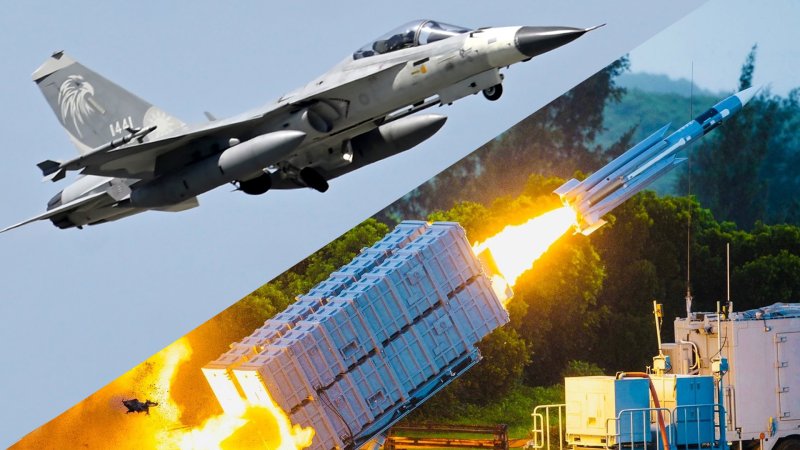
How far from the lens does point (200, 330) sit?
27.4m

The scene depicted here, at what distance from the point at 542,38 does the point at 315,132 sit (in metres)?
3.80

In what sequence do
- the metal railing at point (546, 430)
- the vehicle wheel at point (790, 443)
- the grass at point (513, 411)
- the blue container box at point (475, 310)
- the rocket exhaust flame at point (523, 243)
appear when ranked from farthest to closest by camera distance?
the grass at point (513, 411) < the vehicle wheel at point (790, 443) < the rocket exhaust flame at point (523, 243) < the metal railing at point (546, 430) < the blue container box at point (475, 310)

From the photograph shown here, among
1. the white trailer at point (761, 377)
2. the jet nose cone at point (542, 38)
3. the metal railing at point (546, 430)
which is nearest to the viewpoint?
the jet nose cone at point (542, 38)

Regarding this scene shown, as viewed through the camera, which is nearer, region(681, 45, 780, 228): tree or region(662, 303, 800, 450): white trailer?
region(662, 303, 800, 450): white trailer

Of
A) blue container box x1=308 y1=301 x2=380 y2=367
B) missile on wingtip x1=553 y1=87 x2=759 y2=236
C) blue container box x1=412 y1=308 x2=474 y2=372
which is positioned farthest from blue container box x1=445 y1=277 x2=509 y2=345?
missile on wingtip x1=553 y1=87 x2=759 y2=236

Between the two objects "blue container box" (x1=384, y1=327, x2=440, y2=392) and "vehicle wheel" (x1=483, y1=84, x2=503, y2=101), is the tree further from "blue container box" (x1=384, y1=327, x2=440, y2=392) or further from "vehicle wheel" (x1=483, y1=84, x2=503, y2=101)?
"vehicle wheel" (x1=483, y1=84, x2=503, y2=101)

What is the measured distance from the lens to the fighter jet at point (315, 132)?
1758 cm

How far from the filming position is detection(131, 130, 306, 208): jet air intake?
59.9ft

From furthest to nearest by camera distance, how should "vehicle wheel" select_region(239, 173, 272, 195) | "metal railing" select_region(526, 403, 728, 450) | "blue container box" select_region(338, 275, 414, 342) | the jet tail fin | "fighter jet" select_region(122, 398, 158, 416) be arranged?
"fighter jet" select_region(122, 398, 158, 416) < the jet tail fin < "vehicle wheel" select_region(239, 173, 272, 195) < "metal railing" select_region(526, 403, 728, 450) < "blue container box" select_region(338, 275, 414, 342)

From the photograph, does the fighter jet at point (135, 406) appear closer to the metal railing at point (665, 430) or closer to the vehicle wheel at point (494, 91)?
the metal railing at point (665, 430)

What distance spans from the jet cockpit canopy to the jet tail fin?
516 centimetres

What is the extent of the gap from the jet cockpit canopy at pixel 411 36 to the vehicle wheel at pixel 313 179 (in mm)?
1939

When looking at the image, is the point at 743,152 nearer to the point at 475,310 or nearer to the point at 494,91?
the point at 475,310

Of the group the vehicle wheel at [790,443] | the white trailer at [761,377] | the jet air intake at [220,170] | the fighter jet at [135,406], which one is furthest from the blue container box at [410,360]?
the fighter jet at [135,406]
